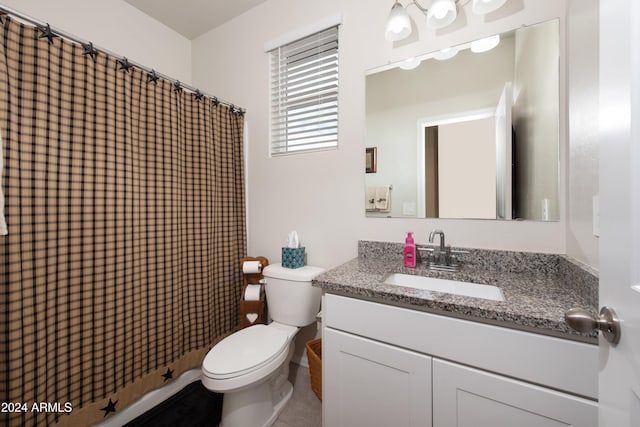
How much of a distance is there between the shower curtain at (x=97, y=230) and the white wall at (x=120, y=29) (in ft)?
2.19

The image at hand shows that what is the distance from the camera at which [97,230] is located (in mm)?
1235

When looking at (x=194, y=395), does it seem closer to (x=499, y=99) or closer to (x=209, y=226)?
(x=209, y=226)

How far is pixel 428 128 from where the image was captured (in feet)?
4.63

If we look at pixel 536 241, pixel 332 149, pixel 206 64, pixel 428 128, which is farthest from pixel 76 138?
pixel 536 241

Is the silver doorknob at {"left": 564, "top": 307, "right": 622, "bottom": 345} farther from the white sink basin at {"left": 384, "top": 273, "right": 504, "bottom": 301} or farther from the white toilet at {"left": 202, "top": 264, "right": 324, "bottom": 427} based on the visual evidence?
the white toilet at {"left": 202, "top": 264, "right": 324, "bottom": 427}

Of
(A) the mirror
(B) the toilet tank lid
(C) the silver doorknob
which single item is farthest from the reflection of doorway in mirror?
(C) the silver doorknob

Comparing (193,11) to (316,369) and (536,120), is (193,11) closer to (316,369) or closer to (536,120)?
(536,120)

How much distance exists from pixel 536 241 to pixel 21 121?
7.22 ft

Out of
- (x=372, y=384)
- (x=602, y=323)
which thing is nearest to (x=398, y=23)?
(x=602, y=323)

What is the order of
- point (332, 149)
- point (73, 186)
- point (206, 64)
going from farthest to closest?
point (206, 64) < point (332, 149) < point (73, 186)

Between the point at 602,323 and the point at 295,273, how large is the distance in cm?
128

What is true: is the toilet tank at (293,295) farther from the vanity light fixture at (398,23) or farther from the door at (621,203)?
the vanity light fixture at (398,23)

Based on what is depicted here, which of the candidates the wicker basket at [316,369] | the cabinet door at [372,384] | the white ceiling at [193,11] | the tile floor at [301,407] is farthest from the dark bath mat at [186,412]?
the white ceiling at [193,11]

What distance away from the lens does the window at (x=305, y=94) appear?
171 cm
